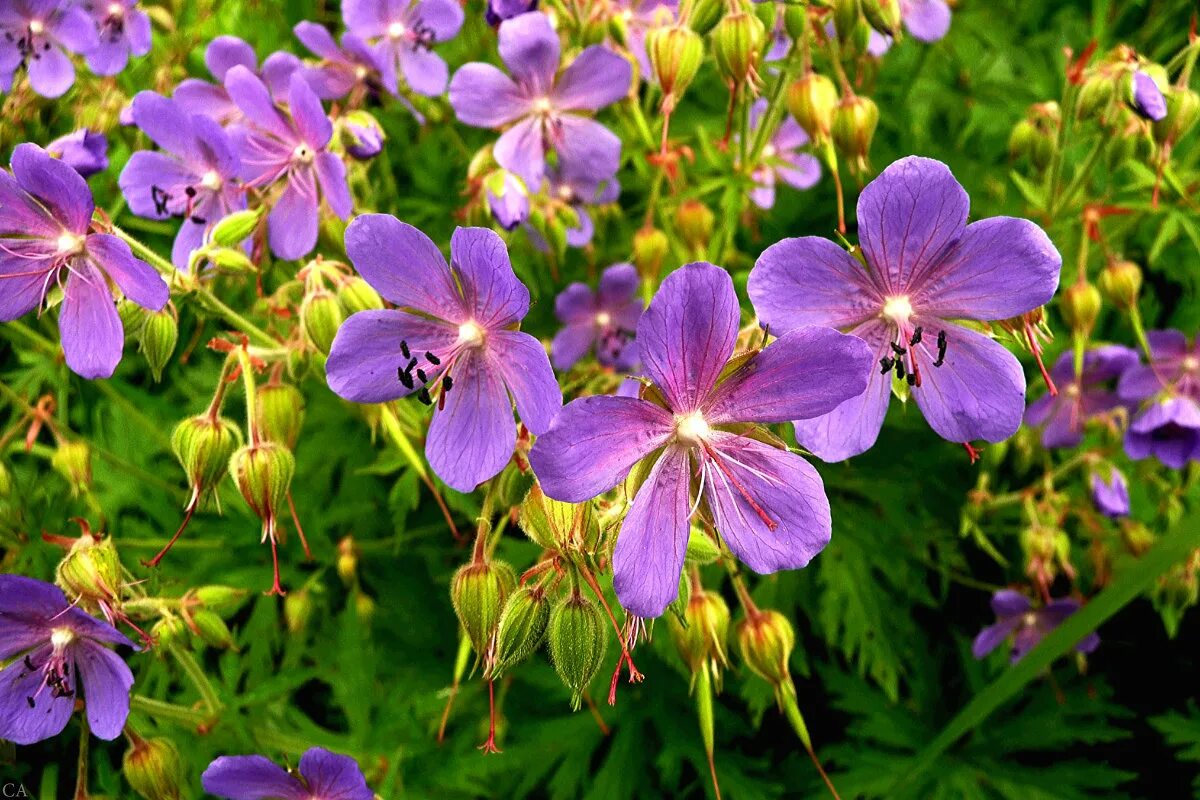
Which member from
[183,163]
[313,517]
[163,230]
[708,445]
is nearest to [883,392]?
[708,445]

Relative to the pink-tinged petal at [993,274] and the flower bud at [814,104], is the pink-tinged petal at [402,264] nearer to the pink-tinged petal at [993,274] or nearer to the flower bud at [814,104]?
the pink-tinged petal at [993,274]

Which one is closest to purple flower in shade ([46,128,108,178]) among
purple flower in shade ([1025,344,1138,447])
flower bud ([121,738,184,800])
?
flower bud ([121,738,184,800])

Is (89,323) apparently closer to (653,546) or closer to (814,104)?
(653,546)

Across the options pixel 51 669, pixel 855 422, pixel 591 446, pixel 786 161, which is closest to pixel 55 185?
pixel 51 669

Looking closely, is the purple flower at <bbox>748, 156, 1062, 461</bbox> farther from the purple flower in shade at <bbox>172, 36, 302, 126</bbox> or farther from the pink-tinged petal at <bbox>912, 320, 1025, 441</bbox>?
the purple flower in shade at <bbox>172, 36, 302, 126</bbox>

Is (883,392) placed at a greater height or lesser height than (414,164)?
lesser

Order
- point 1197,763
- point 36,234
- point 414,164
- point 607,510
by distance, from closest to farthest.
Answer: point 607,510, point 36,234, point 414,164, point 1197,763

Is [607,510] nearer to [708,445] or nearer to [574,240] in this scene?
[708,445]
